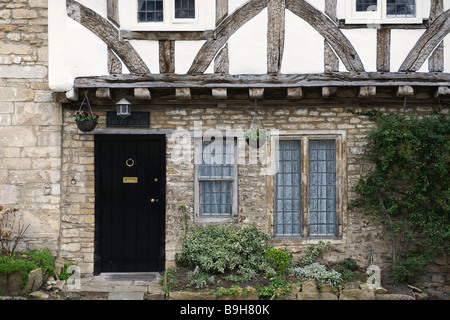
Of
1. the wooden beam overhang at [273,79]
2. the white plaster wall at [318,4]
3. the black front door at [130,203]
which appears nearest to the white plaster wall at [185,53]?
the wooden beam overhang at [273,79]

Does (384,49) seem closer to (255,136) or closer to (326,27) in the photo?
(326,27)

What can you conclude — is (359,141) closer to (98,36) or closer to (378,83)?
(378,83)

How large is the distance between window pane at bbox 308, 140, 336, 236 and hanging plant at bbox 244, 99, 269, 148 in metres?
0.84

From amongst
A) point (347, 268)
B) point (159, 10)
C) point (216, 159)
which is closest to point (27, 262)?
point (216, 159)

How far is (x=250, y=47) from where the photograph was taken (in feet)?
20.0

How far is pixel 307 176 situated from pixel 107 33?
150 inches

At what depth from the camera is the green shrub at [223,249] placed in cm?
585

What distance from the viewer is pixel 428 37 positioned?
6.07 meters

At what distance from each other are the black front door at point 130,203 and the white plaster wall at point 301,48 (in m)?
2.36

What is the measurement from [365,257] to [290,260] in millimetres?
A: 1220

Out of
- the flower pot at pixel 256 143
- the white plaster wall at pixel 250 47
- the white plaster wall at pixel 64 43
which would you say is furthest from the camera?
the flower pot at pixel 256 143

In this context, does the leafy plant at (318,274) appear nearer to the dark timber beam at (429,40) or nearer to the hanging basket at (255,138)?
the hanging basket at (255,138)

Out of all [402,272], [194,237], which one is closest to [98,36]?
[194,237]

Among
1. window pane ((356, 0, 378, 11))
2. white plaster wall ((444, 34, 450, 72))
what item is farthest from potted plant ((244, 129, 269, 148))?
white plaster wall ((444, 34, 450, 72))
